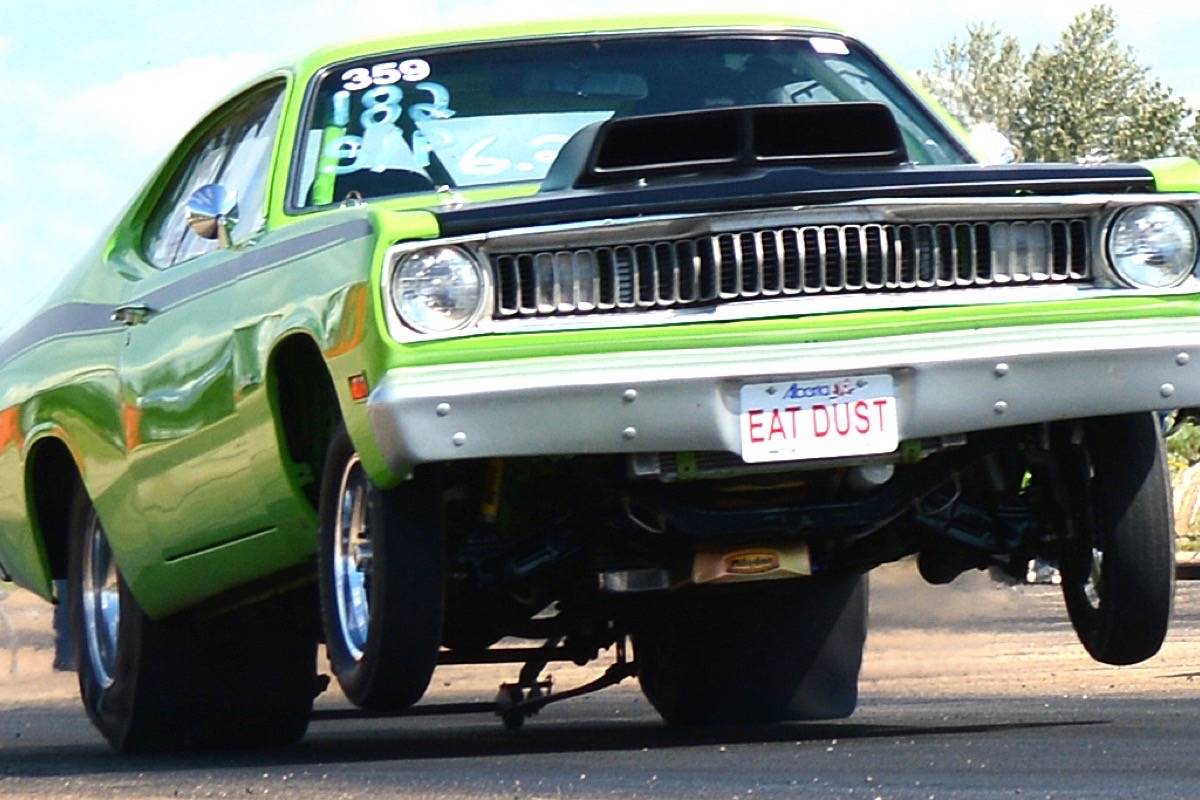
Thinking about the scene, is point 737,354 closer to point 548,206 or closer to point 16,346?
point 548,206

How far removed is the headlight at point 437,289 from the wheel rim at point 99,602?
2.29 metres

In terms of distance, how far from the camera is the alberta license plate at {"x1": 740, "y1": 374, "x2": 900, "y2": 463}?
19.6 ft

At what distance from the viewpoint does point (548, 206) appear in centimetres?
605

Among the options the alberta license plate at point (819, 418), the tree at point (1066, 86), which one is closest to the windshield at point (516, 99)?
the alberta license plate at point (819, 418)

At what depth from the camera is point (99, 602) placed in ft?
26.9

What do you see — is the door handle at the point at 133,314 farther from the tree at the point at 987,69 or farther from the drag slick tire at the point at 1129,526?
the tree at the point at 987,69

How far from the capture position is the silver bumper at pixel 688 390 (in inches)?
232

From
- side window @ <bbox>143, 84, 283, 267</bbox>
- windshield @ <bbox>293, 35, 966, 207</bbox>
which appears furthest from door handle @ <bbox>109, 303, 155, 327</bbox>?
windshield @ <bbox>293, 35, 966, 207</bbox>

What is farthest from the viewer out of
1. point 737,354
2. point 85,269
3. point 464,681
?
point 464,681

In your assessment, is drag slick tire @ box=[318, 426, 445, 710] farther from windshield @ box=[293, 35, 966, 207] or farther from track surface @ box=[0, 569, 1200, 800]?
windshield @ box=[293, 35, 966, 207]

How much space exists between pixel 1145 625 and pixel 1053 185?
1024 mm

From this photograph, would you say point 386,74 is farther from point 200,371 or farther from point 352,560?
point 352,560

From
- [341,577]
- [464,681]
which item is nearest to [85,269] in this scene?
[341,577]

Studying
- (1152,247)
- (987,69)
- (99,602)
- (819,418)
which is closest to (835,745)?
(819,418)
